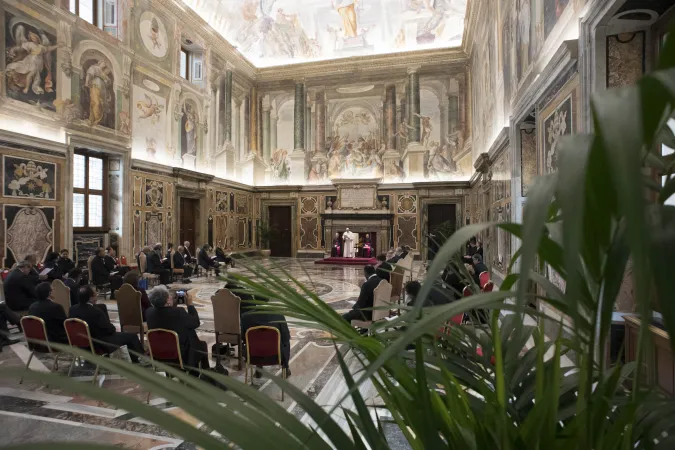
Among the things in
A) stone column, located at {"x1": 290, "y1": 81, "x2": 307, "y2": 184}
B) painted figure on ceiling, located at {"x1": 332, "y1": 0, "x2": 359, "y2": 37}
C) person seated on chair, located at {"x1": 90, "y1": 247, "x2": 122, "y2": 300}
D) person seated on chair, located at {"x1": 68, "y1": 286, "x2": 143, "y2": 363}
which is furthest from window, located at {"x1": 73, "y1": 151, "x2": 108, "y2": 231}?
painted figure on ceiling, located at {"x1": 332, "y1": 0, "x2": 359, "y2": 37}

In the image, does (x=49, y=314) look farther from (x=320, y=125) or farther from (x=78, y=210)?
(x=320, y=125)

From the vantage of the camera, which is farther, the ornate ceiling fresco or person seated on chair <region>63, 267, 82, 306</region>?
the ornate ceiling fresco

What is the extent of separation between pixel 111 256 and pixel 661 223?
37.1 feet

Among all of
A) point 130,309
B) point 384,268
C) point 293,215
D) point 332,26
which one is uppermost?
point 332,26

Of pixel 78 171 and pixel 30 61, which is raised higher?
pixel 30 61

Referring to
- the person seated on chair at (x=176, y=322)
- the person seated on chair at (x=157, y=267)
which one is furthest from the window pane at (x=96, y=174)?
the person seated on chair at (x=176, y=322)

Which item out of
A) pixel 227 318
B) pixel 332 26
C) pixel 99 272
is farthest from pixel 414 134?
pixel 227 318

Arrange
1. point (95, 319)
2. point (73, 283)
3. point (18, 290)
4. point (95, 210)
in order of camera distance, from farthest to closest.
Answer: point (95, 210) → point (73, 283) → point (18, 290) → point (95, 319)

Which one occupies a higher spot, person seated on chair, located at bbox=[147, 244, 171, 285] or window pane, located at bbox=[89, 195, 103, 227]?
window pane, located at bbox=[89, 195, 103, 227]

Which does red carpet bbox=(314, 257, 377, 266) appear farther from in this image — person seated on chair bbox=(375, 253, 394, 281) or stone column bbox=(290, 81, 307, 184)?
person seated on chair bbox=(375, 253, 394, 281)

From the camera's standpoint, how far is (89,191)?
1188 centimetres

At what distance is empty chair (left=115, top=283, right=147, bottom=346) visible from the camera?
5.20 metres

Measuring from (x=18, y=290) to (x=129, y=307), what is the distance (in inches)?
88.2

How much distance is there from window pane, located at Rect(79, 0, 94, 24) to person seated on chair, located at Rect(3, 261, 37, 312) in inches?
358
